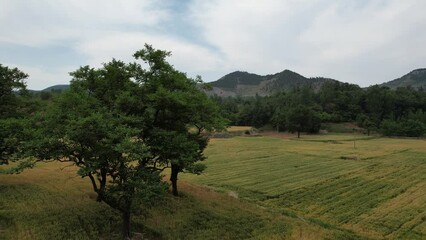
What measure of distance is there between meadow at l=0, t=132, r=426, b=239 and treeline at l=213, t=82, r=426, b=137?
86.3 m

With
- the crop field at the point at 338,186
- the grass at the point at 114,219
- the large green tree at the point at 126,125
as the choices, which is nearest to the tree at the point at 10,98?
the grass at the point at 114,219

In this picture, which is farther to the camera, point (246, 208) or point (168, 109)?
point (246, 208)

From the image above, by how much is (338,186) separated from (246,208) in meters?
18.0

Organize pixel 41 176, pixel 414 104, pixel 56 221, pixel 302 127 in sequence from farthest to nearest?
pixel 414 104
pixel 302 127
pixel 41 176
pixel 56 221

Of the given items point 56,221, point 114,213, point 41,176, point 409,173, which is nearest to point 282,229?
point 114,213

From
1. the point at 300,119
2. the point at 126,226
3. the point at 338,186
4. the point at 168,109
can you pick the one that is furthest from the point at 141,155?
the point at 300,119

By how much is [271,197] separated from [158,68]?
21.6 metres

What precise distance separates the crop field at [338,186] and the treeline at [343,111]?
6280 centimetres

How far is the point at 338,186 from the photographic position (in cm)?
4681

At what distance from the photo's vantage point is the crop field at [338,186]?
3266cm

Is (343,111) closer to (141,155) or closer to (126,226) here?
(126,226)

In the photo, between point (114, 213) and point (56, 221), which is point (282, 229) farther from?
point (56, 221)

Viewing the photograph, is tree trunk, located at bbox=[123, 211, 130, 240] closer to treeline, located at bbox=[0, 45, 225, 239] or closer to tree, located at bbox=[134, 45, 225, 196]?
treeline, located at bbox=[0, 45, 225, 239]

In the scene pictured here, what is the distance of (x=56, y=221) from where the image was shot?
982 inches
